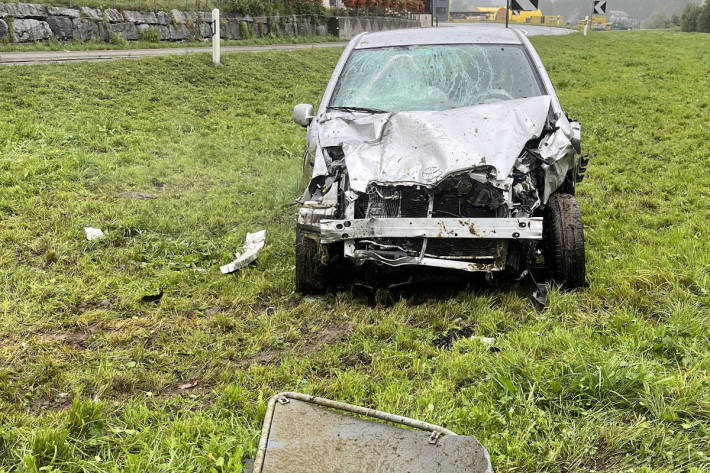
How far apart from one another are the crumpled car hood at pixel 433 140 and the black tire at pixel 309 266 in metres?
0.54

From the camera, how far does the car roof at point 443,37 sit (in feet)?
17.4

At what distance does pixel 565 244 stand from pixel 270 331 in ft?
6.27

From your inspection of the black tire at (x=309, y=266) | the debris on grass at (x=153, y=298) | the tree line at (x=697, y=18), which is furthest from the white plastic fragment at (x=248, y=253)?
the tree line at (x=697, y=18)

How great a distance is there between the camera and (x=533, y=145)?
4.10 meters

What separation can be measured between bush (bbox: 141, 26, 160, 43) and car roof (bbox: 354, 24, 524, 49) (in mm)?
14859

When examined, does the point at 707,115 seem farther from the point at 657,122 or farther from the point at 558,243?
the point at 558,243

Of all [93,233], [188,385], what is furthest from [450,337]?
[93,233]

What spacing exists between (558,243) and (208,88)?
395 inches

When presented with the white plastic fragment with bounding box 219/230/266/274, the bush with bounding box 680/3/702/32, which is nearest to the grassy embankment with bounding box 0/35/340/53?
the white plastic fragment with bounding box 219/230/266/274

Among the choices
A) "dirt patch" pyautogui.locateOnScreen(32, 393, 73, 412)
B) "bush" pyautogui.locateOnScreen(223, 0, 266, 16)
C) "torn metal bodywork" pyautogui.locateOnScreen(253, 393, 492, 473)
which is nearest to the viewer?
"torn metal bodywork" pyautogui.locateOnScreen(253, 393, 492, 473)

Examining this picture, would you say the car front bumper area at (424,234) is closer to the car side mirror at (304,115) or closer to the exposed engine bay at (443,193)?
the exposed engine bay at (443,193)

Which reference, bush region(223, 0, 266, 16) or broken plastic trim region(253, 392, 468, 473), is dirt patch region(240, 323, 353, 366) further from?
bush region(223, 0, 266, 16)

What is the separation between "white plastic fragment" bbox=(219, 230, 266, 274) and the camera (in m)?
4.78

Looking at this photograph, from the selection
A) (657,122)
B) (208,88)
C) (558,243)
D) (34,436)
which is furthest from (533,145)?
(208,88)
